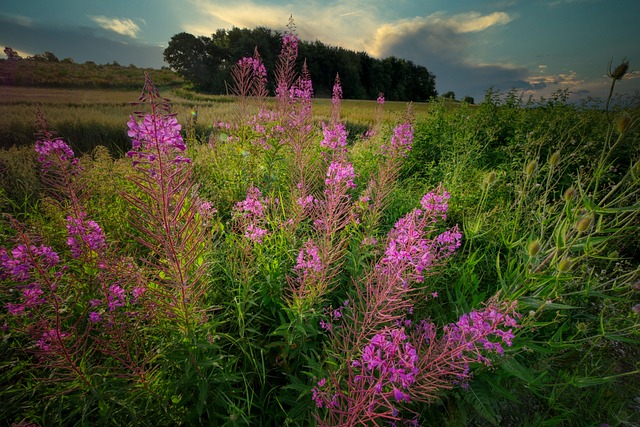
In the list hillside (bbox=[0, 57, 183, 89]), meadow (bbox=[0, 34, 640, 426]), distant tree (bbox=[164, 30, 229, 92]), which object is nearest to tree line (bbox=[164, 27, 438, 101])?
distant tree (bbox=[164, 30, 229, 92])

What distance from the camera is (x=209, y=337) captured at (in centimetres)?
175

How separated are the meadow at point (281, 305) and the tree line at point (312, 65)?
32549 mm

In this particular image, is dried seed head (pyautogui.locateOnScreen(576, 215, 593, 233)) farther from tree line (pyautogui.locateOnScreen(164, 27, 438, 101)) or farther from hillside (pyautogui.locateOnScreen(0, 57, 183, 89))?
tree line (pyautogui.locateOnScreen(164, 27, 438, 101))

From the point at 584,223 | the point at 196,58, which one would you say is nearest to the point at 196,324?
the point at 584,223

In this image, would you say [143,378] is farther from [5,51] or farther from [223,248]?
[5,51]

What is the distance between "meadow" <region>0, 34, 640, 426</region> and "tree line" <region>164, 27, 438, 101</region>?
107 feet

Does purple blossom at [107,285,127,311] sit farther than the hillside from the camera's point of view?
No

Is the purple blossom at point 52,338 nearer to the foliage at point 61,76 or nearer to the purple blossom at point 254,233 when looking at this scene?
the purple blossom at point 254,233

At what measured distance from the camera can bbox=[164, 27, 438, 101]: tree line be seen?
4059 cm

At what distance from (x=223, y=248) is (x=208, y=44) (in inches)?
1940

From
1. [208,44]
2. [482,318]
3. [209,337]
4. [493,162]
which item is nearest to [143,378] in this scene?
[209,337]

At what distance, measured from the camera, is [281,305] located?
224cm

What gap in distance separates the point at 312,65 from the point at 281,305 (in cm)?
5012

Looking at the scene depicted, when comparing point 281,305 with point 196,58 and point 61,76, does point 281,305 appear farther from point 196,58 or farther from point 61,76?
point 196,58
